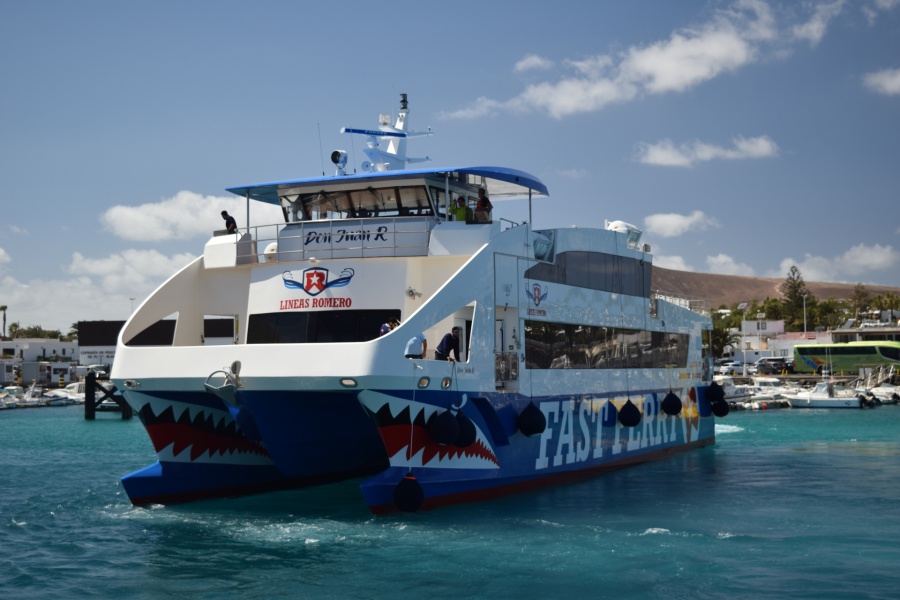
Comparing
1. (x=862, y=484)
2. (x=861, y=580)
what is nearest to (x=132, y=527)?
(x=861, y=580)

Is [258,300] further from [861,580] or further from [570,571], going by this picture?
[861,580]

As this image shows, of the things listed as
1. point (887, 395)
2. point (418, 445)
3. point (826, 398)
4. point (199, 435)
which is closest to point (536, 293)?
point (418, 445)

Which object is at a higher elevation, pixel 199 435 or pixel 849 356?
pixel 849 356

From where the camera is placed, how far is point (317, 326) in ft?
51.3

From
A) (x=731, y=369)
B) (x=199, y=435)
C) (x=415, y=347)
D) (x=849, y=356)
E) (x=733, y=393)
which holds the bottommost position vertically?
(x=733, y=393)

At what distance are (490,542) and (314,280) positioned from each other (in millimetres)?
5541

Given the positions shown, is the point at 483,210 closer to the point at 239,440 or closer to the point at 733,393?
the point at 239,440

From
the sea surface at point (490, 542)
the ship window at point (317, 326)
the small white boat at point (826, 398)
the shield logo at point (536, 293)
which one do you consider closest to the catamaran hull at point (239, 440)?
the sea surface at point (490, 542)

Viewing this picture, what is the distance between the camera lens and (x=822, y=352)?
80.4 metres

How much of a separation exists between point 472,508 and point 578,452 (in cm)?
412

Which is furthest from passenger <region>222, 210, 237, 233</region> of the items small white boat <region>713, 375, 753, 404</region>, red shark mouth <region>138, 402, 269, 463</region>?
small white boat <region>713, 375, 753, 404</region>

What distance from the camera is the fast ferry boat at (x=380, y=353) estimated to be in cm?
1366

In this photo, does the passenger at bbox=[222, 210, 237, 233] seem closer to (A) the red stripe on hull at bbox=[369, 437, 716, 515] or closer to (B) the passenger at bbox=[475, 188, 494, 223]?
(B) the passenger at bbox=[475, 188, 494, 223]

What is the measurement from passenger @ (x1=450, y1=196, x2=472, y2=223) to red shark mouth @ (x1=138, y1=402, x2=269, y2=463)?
5.28 metres
